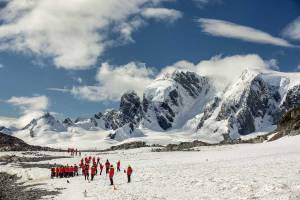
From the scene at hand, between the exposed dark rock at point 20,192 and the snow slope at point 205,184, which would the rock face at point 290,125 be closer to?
the snow slope at point 205,184

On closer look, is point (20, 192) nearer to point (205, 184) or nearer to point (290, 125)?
point (205, 184)

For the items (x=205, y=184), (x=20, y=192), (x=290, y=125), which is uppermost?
(x=290, y=125)

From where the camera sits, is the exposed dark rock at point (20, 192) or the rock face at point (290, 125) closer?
the exposed dark rock at point (20, 192)

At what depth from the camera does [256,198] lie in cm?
2986

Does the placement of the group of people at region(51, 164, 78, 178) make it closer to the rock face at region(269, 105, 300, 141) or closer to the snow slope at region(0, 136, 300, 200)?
the snow slope at region(0, 136, 300, 200)

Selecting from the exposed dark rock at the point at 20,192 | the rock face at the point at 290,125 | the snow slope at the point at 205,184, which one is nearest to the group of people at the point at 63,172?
the snow slope at the point at 205,184

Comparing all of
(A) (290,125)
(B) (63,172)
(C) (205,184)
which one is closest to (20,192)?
(B) (63,172)

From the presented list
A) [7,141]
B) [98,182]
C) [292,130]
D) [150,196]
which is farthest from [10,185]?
[7,141]

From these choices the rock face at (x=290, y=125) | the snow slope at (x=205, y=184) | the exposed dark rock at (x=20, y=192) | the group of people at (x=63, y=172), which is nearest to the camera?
the snow slope at (x=205, y=184)

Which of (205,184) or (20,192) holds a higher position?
(205,184)

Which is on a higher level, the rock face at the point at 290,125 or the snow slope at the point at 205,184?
the rock face at the point at 290,125

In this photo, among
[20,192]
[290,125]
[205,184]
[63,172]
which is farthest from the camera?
[290,125]

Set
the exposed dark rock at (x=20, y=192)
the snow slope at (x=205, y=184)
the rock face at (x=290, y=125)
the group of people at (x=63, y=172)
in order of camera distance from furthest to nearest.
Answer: the rock face at (x=290, y=125), the group of people at (x=63, y=172), the exposed dark rock at (x=20, y=192), the snow slope at (x=205, y=184)

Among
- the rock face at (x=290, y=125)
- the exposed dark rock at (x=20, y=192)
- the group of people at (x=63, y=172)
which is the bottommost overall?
the exposed dark rock at (x=20, y=192)
